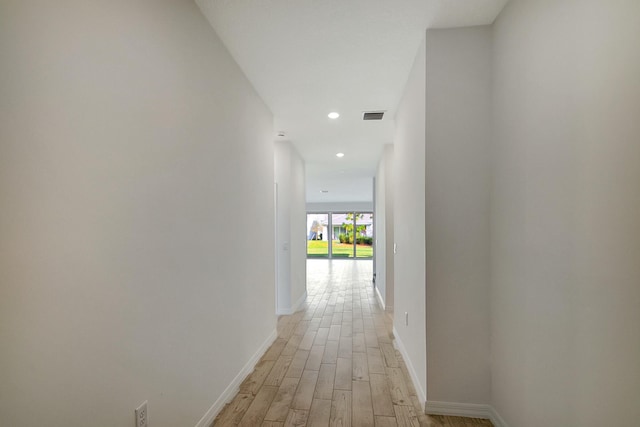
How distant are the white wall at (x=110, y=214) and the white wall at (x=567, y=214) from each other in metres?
1.80

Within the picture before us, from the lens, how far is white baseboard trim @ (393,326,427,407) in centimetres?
227

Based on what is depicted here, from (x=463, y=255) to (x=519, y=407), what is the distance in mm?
867

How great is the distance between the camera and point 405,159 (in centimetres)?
304

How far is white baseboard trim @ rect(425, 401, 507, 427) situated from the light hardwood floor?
33 mm

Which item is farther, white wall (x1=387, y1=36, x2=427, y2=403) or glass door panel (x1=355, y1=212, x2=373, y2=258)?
glass door panel (x1=355, y1=212, x2=373, y2=258)

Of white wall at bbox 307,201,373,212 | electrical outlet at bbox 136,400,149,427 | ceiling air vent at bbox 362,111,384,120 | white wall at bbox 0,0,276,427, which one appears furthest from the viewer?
white wall at bbox 307,201,373,212

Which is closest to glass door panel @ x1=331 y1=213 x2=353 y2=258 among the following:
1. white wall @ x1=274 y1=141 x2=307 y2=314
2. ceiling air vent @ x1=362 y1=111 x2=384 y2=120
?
white wall @ x1=274 y1=141 x2=307 y2=314

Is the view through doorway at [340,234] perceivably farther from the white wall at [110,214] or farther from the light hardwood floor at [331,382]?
the white wall at [110,214]

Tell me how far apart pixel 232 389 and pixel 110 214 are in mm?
1760

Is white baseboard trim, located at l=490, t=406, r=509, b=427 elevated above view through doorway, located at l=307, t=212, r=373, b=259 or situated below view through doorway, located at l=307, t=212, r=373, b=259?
below

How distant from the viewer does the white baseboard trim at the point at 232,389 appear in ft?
6.60

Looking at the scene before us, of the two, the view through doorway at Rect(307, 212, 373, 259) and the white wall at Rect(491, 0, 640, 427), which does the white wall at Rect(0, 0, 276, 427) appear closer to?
the white wall at Rect(491, 0, 640, 427)

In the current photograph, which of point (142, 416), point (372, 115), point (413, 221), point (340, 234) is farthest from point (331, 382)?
point (340, 234)

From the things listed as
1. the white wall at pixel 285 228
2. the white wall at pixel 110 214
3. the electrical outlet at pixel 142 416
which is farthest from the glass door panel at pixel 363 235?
the electrical outlet at pixel 142 416
